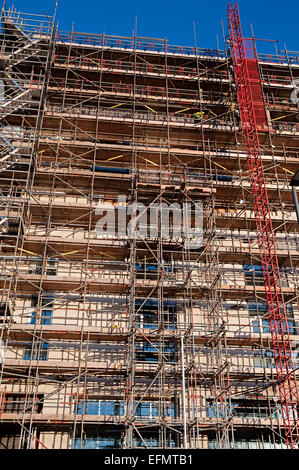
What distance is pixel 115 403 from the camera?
2422cm

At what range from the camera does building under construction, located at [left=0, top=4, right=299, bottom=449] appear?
23344 mm

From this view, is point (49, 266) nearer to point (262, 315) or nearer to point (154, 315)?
point (154, 315)

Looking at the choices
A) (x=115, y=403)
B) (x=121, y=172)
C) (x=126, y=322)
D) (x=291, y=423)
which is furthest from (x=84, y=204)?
(x=291, y=423)

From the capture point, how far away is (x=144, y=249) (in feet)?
82.7

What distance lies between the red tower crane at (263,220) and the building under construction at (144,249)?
0.46ft

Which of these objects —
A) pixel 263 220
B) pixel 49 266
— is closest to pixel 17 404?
pixel 49 266

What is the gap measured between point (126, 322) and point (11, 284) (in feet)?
19.8

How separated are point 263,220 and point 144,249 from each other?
23.8 ft

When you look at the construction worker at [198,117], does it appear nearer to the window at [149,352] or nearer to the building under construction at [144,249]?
the building under construction at [144,249]

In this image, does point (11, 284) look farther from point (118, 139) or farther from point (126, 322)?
point (118, 139)

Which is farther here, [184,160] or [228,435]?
[184,160]

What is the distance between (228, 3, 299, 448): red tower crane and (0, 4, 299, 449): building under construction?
140mm

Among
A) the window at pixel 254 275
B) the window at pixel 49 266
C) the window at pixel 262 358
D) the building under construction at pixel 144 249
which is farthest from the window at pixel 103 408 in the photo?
the window at pixel 254 275

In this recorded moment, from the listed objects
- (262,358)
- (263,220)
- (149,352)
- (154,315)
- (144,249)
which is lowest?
(149,352)
